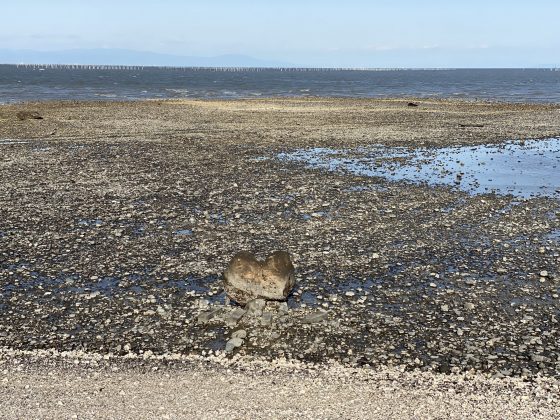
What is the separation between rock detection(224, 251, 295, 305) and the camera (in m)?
10.7

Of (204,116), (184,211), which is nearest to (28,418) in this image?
(184,211)

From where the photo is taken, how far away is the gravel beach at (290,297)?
7922mm

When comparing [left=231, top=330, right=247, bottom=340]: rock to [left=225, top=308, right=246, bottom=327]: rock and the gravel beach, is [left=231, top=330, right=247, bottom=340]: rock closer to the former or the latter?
the gravel beach

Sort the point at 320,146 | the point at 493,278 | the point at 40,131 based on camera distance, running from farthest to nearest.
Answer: the point at 40,131, the point at 320,146, the point at 493,278

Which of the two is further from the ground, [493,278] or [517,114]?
[517,114]

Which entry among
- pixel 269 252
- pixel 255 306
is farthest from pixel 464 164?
pixel 255 306

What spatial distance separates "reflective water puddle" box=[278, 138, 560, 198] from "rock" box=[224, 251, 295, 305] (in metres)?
11.7

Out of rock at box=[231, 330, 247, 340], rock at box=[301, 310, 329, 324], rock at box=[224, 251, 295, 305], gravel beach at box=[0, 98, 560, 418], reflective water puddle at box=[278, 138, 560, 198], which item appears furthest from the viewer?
reflective water puddle at box=[278, 138, 560, 198]

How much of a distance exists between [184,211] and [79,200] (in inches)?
149

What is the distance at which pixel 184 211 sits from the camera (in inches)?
683

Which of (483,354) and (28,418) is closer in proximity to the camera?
(28,418)

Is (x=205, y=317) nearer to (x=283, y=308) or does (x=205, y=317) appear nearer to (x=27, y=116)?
(x=283, y=308)

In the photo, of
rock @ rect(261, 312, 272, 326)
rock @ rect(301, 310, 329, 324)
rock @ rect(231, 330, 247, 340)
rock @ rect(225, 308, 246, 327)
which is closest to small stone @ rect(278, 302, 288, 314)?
rock @ rect(261, 312, 272, 326)

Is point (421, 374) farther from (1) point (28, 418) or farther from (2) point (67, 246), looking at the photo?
(2) point (67, 246)
